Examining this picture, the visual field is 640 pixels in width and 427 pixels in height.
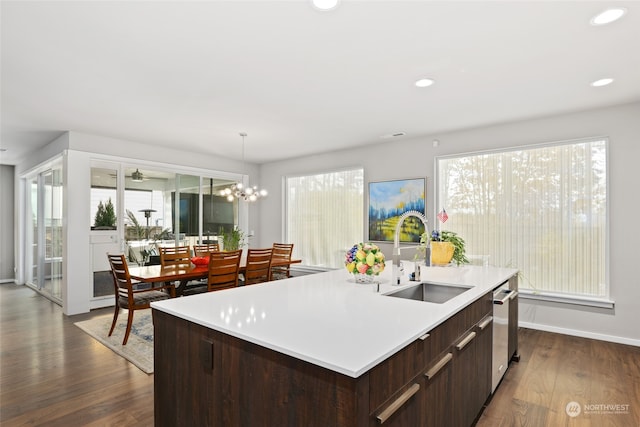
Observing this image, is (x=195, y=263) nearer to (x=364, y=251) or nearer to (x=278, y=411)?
(x=364, y=251)

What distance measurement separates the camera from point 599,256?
3.69m

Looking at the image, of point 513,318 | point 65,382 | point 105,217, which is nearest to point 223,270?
point 65,382

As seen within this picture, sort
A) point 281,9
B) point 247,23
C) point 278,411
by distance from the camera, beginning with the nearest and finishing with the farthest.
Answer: point 278,411
point 281,9
point 247,23

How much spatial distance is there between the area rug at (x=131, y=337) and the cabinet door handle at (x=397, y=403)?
2.44m

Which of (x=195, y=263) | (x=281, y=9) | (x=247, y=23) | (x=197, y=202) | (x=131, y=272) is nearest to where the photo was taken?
(x=281, y=9)

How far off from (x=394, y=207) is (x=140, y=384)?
3837mm

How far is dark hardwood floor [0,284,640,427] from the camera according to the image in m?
2.21

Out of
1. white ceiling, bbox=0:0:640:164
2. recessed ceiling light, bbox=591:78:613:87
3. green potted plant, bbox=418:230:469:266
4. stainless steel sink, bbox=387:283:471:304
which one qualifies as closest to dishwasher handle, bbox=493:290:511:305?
stainless steel sink, bbox=387:283:471:304

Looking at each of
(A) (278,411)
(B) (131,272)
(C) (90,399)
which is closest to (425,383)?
(A) (278,411)

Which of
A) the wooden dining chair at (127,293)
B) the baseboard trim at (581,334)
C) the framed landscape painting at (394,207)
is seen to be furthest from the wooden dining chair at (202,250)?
the baseboard trim at (581,334)

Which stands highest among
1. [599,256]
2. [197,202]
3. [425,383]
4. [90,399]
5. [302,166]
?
[302,166]

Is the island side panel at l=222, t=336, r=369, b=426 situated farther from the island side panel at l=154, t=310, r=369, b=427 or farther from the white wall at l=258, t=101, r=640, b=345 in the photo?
the white wall at l=258, t=101, r=640, b=345

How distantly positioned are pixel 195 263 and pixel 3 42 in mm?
2585

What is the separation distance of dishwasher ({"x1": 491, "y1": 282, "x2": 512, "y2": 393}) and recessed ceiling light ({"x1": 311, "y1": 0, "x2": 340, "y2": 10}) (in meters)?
2.08
